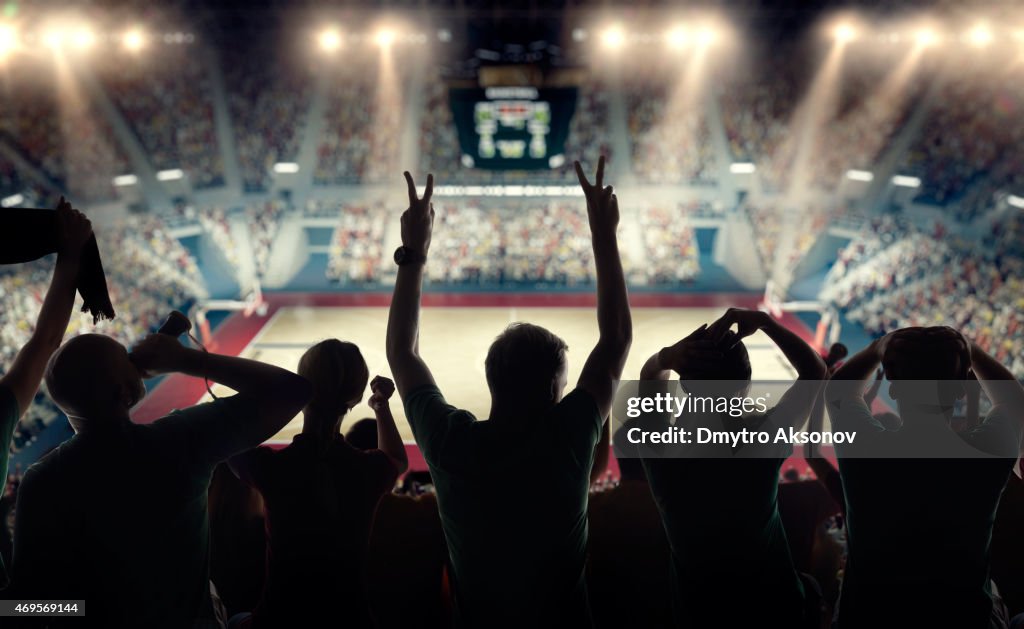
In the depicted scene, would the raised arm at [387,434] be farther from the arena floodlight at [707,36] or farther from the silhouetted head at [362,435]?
the arena floodlight at [707,36]

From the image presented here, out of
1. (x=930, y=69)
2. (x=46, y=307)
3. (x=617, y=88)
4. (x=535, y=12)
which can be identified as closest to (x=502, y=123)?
(x=535, y=12)

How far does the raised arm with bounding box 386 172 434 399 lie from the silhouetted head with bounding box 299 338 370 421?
0.13 metres

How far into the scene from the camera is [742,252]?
2130cm

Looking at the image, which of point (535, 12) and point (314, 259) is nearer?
point (535, 12)

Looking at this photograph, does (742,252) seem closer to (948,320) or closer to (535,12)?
(948,320)

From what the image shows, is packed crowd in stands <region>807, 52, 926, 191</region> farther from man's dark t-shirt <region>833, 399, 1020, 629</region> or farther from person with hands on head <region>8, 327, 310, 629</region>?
person with hands on head <region>8, 327, 310, 629</region>

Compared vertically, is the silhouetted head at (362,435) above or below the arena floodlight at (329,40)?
below

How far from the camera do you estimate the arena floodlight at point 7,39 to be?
65.8 feet

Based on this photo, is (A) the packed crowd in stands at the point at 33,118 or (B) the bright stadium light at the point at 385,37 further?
(B) the bright stadium light at the point at 385,37

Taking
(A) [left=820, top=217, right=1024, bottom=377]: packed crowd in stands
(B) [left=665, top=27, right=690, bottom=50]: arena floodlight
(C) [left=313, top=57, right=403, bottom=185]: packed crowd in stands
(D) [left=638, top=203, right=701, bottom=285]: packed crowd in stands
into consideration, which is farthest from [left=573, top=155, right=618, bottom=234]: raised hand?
(B) [left=665, top=27, right=690, bottom=50]: arena floodlight

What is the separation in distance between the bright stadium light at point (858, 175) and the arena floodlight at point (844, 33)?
5624 millimetres

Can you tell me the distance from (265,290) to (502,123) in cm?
1170

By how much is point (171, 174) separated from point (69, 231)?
975 inches

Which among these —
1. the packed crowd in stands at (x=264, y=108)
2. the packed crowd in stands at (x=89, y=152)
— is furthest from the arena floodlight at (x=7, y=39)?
the packed crowd in stands at (x=264, y=108)
